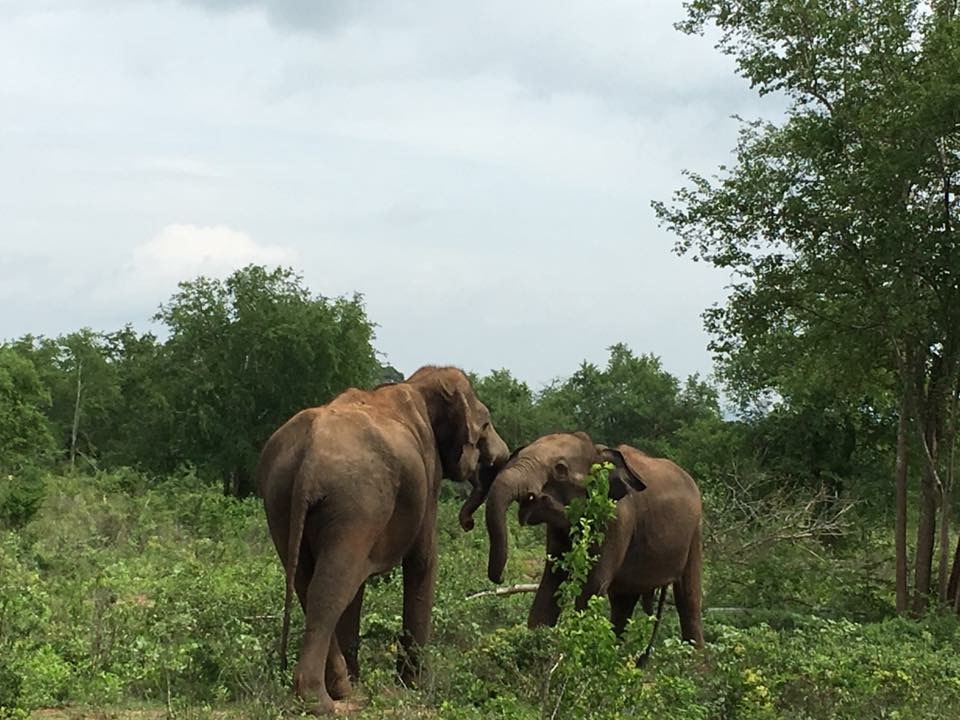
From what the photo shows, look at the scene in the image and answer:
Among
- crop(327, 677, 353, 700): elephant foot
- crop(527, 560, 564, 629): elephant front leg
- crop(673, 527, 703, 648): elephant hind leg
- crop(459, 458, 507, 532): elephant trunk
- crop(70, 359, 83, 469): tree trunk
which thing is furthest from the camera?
crop(70, 359, 83, 469): tree trunk

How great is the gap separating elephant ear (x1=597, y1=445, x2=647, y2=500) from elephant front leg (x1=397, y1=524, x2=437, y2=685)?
2105 mm

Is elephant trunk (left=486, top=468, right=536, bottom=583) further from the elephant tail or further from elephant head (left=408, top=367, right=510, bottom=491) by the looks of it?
the elephant tail

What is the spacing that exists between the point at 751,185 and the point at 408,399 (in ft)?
30.2

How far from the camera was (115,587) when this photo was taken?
44.7 feet

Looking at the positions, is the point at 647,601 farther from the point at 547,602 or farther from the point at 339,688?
the point at 339,688

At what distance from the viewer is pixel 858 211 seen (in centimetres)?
1554

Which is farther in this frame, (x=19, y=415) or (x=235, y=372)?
(x=235, y=372)

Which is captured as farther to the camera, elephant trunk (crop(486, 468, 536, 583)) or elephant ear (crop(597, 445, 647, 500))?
elephant ear (crop(597, 445, 647, 500))

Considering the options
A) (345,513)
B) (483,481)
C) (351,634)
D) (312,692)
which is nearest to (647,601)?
(483,481)

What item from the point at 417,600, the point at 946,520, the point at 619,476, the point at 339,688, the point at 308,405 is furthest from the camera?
the point at 308,405

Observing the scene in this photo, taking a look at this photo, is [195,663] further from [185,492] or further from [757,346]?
[185,492]

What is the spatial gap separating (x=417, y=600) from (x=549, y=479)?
5.28 feet

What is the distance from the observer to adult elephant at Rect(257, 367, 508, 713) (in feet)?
23.8

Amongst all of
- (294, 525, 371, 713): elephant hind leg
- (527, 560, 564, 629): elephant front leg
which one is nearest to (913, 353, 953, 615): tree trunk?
(527, 560, 564, 629): elephant front leg
